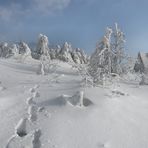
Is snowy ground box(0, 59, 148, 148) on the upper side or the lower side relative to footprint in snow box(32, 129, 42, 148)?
upper

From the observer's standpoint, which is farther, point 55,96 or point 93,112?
point 55,96

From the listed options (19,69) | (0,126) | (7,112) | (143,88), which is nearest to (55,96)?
(7,112)

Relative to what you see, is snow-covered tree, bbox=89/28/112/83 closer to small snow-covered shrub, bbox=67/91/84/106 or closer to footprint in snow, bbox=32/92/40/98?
footprint in snow, bbox=32/92/40/98

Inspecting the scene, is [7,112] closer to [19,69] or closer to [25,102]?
[25,102]

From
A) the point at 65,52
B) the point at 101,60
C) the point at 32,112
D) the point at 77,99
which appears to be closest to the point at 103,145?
the point at 77,99

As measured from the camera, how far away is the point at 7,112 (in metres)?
9.38

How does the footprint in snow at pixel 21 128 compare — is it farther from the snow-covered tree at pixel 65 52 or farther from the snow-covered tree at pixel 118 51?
the snow-covered tree at pixel 65 52

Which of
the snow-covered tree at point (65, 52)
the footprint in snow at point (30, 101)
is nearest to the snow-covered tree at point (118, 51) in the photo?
the footprint in snow at point (30, 101)

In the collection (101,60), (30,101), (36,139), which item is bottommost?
(36,139)

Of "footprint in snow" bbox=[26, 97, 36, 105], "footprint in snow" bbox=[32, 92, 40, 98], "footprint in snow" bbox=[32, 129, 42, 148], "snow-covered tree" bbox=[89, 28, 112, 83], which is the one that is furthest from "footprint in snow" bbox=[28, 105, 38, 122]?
"snow-covered tree" bbox=[89, 28, 112, 83]

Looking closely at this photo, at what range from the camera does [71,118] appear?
351 inches

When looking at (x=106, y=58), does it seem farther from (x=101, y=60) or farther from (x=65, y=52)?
(x=65, y=52)

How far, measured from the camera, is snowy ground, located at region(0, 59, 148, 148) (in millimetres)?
7832

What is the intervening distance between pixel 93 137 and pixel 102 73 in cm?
498
